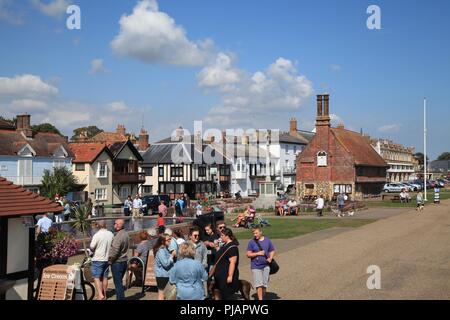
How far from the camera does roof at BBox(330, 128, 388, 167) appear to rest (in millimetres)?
59531

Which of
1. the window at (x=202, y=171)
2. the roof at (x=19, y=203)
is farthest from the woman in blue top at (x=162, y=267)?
the window at (x=202, y=171)

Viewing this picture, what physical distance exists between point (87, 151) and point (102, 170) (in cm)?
255

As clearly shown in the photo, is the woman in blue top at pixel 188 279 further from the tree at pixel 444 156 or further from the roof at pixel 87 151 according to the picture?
the tree at pixel 444 156

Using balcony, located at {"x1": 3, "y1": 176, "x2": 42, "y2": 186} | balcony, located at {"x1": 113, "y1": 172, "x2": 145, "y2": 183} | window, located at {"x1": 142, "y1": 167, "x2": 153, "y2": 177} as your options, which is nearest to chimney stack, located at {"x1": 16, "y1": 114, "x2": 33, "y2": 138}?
balcony, located at {"x1": 3, "y1": 176, "x2": 42, "y2": 186}

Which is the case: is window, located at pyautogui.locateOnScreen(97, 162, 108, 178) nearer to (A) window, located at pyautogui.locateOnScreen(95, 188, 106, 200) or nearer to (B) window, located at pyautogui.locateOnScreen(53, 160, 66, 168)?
(A) window, located at pyautogui.locateOnScreen(95, 188, 106, 200)

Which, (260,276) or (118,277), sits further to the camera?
(118,277)

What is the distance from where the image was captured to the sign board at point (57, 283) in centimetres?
1040

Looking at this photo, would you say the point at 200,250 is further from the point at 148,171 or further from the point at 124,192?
the point at 148,171

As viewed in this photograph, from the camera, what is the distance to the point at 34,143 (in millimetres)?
50344

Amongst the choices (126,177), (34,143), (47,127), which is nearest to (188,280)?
(34,143)

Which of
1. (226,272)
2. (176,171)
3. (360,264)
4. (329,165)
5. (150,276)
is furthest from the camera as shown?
(176,171)

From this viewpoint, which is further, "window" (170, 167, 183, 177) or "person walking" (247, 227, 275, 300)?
"window" (170, 167, 183, 177)

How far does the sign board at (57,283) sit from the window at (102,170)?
44.2 m

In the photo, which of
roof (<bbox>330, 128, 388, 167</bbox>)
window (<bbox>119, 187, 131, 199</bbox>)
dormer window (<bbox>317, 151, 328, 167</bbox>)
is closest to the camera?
window (<bbox>119, 187, 131, 199</bbox>)
